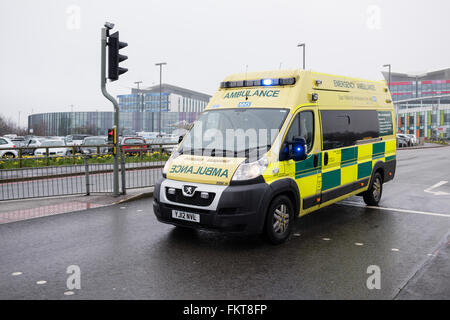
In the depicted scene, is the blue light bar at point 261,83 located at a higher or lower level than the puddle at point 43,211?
higher

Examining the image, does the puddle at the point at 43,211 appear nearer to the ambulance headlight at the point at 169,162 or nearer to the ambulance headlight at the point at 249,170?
the ambulance headlight at the point at 169,162

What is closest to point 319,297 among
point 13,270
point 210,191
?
point 210,191

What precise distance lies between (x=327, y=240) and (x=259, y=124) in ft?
6.61

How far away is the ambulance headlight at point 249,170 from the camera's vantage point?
18.1 feet

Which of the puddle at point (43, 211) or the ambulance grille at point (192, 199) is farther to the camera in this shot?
the puddle at point (43, 211)

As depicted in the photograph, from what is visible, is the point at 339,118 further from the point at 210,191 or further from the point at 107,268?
the point at 107,268

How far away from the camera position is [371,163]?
340 inches

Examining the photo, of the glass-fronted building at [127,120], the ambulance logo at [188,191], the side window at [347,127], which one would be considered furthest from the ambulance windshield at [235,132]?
the glass-fronted building at [127,120]

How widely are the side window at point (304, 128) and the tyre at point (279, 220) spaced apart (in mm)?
940

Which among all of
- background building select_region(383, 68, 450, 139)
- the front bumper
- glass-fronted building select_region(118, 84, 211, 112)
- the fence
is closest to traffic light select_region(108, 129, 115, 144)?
the fence

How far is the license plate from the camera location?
5.63m

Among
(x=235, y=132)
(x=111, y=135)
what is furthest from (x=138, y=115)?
(x=235, y=132)

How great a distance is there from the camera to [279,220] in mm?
5945

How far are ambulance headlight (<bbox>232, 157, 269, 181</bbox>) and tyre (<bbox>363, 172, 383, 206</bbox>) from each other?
405 centimetres
